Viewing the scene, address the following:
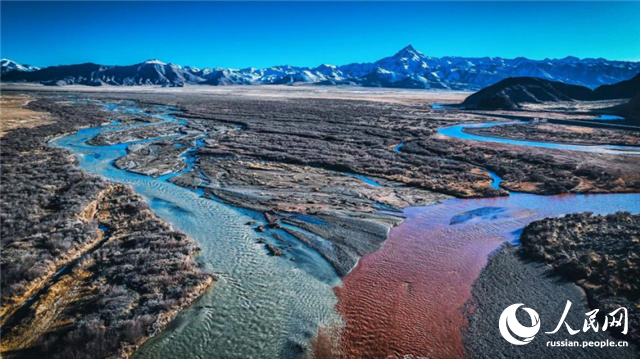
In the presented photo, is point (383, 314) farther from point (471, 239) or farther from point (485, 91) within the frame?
point (485, 91)

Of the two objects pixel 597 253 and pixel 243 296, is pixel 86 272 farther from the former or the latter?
pixel 597 253

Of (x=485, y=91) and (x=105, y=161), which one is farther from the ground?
(x=485, y=91)

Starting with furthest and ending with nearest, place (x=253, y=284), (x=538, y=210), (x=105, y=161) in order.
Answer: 1. (x=105, y=161)
2. (x=538, y=210)
3. (x=253, y=284)

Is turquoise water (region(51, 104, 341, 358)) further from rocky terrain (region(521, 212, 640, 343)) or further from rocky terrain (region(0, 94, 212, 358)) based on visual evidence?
rocky terrain (region(521, 212, 640, 343))

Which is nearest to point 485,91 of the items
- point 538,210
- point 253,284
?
point 538,210

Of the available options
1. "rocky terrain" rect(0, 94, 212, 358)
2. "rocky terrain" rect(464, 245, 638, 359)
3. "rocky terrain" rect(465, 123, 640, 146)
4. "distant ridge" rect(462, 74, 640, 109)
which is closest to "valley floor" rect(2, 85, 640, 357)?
"rocky terrain" rect(0, 94, 212, 358)
